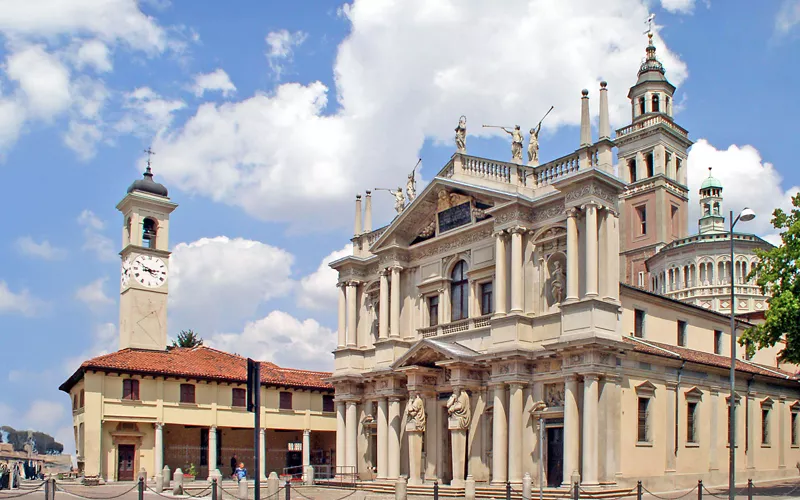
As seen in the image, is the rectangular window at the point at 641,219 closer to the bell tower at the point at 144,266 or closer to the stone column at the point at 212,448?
the bell tower at the point at 144,266

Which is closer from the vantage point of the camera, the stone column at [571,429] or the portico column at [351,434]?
the stone column at [571,429]

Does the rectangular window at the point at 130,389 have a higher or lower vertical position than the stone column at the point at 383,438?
higher

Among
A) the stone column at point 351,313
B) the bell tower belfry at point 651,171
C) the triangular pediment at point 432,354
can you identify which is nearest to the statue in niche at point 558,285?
the triangular pediment at point 432,354

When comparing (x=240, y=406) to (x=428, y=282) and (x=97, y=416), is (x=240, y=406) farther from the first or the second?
(x=428, y=282)

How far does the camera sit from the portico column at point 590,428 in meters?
30.0

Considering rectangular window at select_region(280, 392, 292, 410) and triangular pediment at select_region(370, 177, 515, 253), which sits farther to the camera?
rectangular window at select_region(280, 392, 292, 410)

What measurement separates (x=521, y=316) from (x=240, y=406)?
23669mm

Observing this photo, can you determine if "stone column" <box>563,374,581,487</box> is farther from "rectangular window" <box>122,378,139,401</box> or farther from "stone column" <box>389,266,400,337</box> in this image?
"rectangular window" <box>122,378,139,401</box>

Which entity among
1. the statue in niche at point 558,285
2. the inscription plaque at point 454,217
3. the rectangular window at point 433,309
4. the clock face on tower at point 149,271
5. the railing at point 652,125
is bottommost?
the rectangular window at point 433,309

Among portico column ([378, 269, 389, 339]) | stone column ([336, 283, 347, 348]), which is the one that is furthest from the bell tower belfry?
portico column ([378, 269, 389, 339])

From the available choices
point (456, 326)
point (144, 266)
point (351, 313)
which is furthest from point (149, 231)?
point (456, 326)

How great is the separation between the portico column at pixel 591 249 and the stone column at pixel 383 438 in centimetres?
1334

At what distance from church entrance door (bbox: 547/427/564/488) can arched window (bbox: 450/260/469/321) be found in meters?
7.10

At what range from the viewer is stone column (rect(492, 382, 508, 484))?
1314 inches
